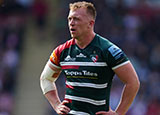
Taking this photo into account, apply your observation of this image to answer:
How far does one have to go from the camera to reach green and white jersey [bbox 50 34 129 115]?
17.2 ft

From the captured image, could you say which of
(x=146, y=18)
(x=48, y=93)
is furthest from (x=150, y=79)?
(x=48, y=93)

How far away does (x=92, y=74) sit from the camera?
17.3 ft

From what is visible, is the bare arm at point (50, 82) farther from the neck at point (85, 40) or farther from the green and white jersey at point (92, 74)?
the neck at point (85, 40)

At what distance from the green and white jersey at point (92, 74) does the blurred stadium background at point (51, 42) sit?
669 cm

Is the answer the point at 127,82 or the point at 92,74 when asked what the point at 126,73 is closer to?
the point at 127,82

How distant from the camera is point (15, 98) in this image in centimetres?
1466

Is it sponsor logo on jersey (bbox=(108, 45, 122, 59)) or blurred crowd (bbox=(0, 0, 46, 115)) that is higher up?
sponsor logo on jersey (bbox=(108, 45, 122, 59))

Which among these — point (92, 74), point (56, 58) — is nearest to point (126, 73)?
point (92, 74)

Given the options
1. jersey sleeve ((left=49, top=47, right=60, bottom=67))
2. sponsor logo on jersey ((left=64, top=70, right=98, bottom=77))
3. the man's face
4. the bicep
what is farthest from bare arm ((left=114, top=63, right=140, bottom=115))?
jersey sleeve ((left=49, top=47, right=60, bottom=67))

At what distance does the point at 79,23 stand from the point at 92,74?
57cm

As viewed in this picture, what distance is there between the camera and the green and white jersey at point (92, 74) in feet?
17.2

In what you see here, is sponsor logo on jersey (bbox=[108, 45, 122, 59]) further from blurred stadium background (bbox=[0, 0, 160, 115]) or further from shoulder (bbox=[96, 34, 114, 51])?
blurred stadium background (bbox=[0, 0, 160, 115])

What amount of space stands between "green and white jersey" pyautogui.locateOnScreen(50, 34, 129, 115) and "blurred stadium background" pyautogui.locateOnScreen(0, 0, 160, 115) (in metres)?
6.69

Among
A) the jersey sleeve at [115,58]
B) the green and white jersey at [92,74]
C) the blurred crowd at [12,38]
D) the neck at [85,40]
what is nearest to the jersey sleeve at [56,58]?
the green and white jersey at [92,74]
